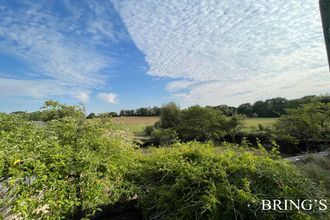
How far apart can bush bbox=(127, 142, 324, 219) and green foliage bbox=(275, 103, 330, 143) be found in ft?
43.5

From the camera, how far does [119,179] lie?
360cm

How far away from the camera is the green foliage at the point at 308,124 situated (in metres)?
13.9

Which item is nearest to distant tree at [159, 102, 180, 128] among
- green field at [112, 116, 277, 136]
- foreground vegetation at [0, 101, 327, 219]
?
green field at [112, 116, 277, 136]

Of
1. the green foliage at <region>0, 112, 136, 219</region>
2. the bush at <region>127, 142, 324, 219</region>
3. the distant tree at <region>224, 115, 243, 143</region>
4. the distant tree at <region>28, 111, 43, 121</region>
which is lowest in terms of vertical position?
the distant tree at <region>224, 115, 243, 143</region>

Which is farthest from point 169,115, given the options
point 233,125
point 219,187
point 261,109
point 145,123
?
point 219,187

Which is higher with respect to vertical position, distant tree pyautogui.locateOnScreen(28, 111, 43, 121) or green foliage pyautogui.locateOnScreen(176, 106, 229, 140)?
distant tree pyautogui.locateOnScreen(28, 111, 43, 121)

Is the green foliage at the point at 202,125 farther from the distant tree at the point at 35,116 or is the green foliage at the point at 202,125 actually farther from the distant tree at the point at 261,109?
the distant tree at the point at 35,116

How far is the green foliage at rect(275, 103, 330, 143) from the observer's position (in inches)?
549

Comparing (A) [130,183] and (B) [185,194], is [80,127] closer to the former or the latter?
(A) [130,183]

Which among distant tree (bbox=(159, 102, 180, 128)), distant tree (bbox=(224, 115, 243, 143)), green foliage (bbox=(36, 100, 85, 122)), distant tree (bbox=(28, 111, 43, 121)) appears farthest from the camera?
distant tree (bbox=(159, 102, 180, 128))

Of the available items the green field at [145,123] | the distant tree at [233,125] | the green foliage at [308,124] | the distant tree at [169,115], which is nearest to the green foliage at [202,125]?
the distant tree at [233,125]

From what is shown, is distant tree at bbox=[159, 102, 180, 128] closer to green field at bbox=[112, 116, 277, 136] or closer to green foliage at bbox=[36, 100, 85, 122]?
green field at bbox=[112, 116, 277, 136]

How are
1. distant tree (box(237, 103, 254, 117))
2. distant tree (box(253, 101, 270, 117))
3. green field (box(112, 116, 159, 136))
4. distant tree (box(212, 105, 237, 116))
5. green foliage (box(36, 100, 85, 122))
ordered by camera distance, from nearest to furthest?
green foliage (box(36, 100, 85, 122)) < distant tree (box(212, 105, 237, 116)) < distant tree (box(253, 101, 270, 117)) < green field (box(112, 116, 159, 136)) < distant tree (box(237, 103, 254, 117))

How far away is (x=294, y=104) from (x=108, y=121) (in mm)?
19508
